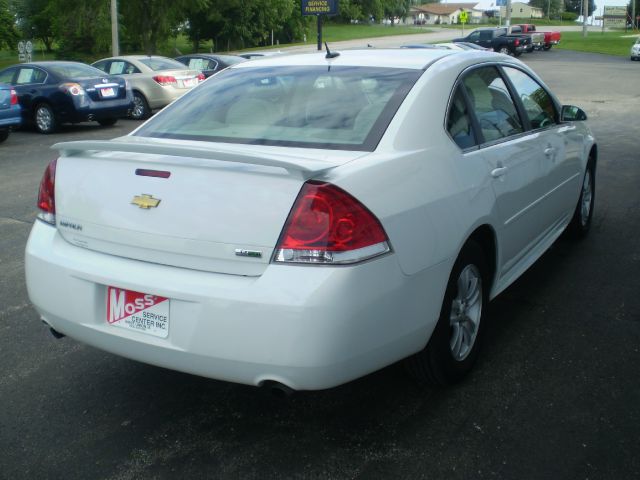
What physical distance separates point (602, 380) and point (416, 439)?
1135mm

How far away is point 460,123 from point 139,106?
15.0m

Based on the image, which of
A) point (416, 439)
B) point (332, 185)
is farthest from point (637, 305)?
point (332, 185)

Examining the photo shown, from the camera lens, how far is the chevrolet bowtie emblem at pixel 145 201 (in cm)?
299

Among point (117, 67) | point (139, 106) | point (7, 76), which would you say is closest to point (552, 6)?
point (117, 67)

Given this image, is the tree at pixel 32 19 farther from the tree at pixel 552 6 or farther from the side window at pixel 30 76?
the tree at pixel 552 6

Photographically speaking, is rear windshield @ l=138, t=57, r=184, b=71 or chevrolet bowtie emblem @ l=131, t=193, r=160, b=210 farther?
rear windshield @ l=138, t=57, r=184, b=71

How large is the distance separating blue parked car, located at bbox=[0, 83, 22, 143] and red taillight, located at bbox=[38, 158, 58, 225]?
35.3ft

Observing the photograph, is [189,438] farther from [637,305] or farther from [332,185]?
[637,305]

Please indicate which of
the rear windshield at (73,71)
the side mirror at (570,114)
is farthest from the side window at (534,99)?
the rear windshield at (73,71)

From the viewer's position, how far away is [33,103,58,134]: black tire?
1501cm

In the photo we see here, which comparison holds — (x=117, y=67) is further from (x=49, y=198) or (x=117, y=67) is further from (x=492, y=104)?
(x=49, y=198)

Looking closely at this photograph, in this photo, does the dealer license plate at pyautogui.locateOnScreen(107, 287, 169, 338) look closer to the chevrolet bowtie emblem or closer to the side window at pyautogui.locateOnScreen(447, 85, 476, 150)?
the chevrolet bowtie emblem

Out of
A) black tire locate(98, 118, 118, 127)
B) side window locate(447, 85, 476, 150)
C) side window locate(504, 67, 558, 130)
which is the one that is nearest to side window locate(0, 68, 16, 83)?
black tire locate(98, 118, 118, 127)

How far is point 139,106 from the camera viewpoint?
693 inches
